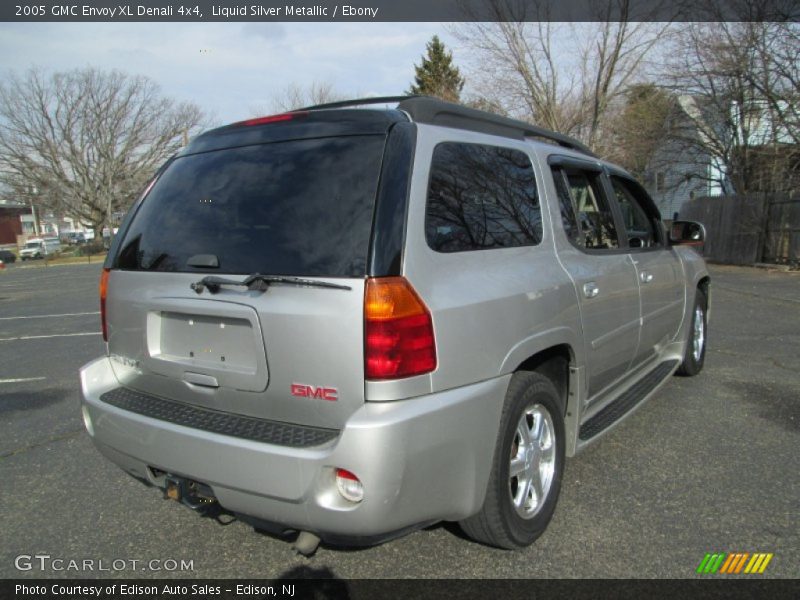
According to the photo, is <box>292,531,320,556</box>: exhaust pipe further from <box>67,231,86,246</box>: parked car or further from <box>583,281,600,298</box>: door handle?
<box>67,231,86,246</box>: parked car

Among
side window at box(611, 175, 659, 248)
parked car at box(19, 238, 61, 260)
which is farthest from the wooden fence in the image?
parked car at box(19, 238, 61, 260)

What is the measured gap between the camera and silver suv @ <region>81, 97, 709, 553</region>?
204 cm

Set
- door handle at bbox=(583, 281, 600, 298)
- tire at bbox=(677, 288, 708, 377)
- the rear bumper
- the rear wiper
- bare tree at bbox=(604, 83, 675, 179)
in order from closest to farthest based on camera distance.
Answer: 1. the rear bumper
2. the rear wiper
3. door handle at bbox=(583, 281, 600, 298)
4. tire at bbox=(677, 288, 708, 377)
5. bare tree at bbox=(604, 83, 675, 179)

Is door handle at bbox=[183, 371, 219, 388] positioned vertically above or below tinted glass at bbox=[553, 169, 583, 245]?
below

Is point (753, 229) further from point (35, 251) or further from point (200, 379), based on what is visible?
point (35, 251)

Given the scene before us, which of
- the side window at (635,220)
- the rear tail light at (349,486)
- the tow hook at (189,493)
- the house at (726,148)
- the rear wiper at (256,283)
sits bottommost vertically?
the tow hook at (189,493)

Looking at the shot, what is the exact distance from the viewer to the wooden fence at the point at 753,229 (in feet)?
48.3

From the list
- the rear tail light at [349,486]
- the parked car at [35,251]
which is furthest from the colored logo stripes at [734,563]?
the parked car at [35,251]

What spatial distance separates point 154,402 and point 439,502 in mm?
1340

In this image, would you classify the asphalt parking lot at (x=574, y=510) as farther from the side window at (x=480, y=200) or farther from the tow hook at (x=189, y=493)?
the side window at (x=480, y=200)

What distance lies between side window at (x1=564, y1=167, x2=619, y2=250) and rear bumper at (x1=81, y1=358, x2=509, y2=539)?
1.42 meters

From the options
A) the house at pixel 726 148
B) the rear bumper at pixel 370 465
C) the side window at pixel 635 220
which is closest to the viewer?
the rear bumper at pixel 370 465

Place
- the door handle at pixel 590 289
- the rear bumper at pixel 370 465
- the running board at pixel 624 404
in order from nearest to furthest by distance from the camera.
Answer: the rear bumper at pixel 370 465 < the door handle at pixel 590 289 < the running board at pixel 624 404

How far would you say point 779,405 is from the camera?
14.8 ft
